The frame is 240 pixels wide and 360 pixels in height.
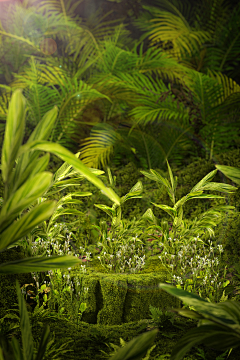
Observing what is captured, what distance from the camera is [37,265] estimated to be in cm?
89

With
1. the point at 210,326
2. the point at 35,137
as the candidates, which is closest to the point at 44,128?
the point at 35,137

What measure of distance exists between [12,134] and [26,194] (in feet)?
0.63

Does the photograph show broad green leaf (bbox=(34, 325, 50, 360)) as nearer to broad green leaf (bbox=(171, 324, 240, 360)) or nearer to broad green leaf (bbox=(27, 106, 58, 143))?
broad green leaf (bbox=(171, 324, 240, 360))

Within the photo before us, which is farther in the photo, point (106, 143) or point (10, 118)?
point (106, 143)

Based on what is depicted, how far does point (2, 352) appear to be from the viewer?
83cm

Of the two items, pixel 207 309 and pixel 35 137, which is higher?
pixel 35 137

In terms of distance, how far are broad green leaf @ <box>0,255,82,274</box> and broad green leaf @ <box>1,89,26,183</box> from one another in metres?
0.27

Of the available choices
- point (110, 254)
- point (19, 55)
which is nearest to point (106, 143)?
point (110, 254)

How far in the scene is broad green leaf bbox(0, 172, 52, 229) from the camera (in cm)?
82

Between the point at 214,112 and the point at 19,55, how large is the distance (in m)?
4.81

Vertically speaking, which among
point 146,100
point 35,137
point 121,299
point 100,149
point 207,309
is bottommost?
point 121,299

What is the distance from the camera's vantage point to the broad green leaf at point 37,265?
34.4 inches

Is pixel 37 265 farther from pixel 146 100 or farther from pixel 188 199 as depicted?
pixel 146 100

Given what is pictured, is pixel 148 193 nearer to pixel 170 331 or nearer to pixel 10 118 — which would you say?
→ pixel 170 331
